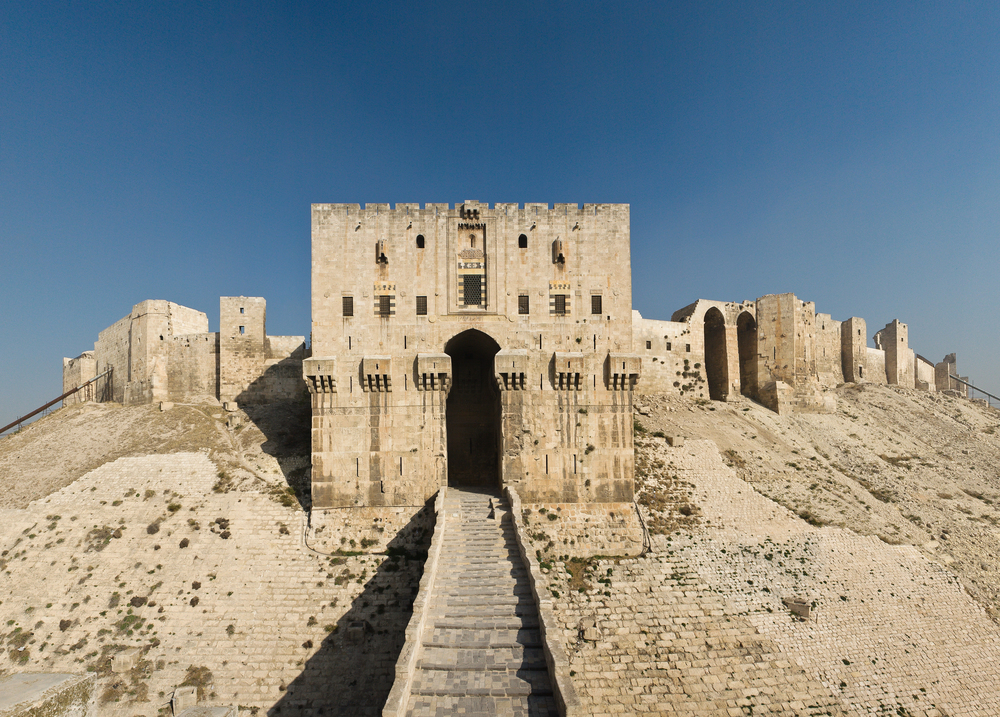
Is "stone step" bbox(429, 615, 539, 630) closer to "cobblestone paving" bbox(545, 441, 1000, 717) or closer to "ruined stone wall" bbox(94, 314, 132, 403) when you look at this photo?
"cobblestone paving" bbox(545, 441, 1000, 717)

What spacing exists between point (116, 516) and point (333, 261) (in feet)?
47.0

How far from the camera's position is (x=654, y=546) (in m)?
19.3

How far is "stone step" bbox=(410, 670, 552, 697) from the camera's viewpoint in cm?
1050

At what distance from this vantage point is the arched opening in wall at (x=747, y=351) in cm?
3647

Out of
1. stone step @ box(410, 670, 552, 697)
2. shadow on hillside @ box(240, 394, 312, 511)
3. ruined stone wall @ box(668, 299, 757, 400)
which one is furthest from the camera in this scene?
ruined stone wall @ box(668, 299, 757, 400)

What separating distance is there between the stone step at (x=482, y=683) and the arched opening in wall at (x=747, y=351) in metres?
32.1

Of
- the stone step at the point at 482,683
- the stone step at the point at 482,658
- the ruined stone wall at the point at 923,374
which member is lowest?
the stone step at the point at 482,683

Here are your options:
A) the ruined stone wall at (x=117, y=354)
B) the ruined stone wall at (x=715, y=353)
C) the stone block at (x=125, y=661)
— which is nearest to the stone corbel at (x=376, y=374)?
the stone block at (x=125, y=661)

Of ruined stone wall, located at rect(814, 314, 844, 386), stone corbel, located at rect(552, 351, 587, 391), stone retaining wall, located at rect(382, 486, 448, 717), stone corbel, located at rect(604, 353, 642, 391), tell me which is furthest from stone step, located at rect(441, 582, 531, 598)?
ruined stone wall, located at rect(814, 314, 844, 386)

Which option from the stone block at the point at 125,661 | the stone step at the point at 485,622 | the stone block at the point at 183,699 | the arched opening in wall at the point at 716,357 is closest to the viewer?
the stone step at the point at 485,622

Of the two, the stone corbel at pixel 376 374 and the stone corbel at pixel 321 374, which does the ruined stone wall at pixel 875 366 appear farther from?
the stone corbel at pixel 321 374

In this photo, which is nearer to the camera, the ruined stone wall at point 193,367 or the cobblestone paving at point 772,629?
the cobblestone paving at point 772,629

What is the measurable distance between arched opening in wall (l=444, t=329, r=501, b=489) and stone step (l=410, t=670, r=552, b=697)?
42.5 feet

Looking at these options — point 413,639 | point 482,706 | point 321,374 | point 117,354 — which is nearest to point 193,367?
point 117,354
